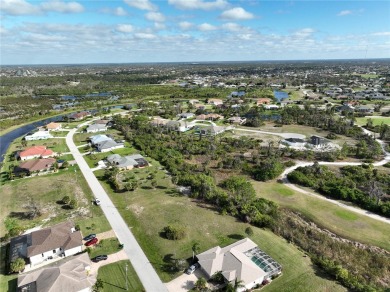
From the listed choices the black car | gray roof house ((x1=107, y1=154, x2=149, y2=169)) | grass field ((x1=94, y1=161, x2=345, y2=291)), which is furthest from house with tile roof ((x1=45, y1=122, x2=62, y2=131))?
the black car

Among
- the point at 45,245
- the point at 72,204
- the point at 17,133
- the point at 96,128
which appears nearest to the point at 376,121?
the point at 96,128

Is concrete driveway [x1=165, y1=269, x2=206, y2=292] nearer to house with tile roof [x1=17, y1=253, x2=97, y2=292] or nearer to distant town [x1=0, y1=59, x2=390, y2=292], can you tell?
distant town [x1=0, y1=59, x2=390, y2=292]

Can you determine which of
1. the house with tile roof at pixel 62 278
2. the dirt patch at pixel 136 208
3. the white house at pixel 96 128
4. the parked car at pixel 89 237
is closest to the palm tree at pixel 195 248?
the house with tile roof at pixel 62 278

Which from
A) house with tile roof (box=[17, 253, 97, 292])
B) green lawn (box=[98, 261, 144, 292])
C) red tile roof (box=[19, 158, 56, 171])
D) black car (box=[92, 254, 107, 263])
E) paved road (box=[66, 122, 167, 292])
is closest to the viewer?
house with tile roof (box=[17, 253, 97, 292])

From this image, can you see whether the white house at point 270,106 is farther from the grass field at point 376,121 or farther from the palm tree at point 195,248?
the palm tree at point 195,248

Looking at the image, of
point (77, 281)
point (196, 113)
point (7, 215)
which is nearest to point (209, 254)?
point (77, 281)

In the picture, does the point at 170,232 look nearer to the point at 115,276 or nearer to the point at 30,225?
the point at 115,276

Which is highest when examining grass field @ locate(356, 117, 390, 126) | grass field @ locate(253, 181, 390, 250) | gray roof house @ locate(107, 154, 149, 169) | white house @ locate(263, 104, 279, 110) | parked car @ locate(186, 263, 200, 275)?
white house @ locate(263, 104, 279, 110)
